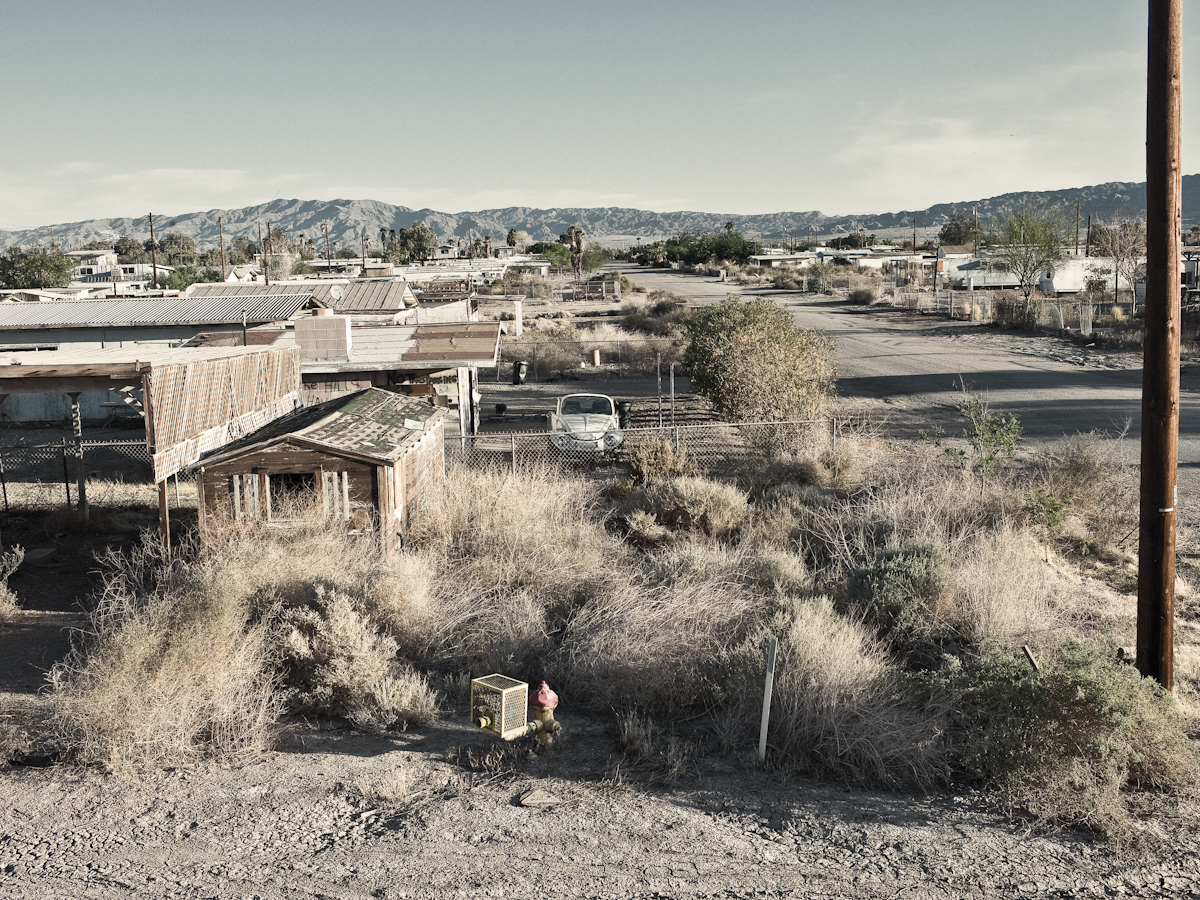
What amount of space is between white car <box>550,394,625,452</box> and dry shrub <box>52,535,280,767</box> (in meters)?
9.57

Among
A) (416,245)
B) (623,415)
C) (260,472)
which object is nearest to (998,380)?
(623,415)

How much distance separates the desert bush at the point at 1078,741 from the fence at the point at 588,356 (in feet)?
87.1

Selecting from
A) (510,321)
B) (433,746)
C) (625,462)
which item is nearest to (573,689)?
(433,746)

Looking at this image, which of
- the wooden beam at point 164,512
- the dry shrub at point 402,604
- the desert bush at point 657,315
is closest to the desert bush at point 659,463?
the dry shrub at point 402,604

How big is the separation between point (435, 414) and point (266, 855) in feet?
33.7

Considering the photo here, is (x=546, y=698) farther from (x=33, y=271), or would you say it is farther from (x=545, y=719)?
(x=33, y=271)

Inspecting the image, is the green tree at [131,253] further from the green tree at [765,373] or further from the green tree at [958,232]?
the green tree at [765,373]

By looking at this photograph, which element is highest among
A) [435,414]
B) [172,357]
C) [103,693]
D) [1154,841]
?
[172,357]

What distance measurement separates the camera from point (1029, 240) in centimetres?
4969

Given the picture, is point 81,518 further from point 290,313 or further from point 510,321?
point 510,321

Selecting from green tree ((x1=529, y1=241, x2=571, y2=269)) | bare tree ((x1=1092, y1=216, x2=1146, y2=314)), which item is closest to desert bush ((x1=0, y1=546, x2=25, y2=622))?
bare tree ((x1=1092, y1=216, x2=1146, y2=314))

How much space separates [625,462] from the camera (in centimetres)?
1886

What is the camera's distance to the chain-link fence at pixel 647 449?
682 inches

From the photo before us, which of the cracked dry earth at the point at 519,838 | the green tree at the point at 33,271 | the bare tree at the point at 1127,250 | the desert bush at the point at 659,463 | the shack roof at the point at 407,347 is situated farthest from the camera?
the green tree at the point at 33,271
